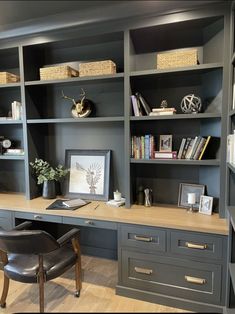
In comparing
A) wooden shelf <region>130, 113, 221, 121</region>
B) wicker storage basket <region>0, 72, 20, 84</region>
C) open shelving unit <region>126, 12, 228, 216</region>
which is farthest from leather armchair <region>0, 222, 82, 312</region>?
wicker storage basket <region>0, 72, 20, 84</region>

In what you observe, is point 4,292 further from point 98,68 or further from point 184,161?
point 98,68

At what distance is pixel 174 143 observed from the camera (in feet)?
7.94

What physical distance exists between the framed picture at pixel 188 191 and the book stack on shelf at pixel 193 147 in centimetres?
33

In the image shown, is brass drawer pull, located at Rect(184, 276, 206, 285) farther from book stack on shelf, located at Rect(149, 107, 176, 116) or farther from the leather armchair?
book stack on shelf, located at Rect(149, 107, 176, 116)

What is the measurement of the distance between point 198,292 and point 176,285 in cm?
17

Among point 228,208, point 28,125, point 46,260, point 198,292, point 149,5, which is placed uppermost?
point 149,5

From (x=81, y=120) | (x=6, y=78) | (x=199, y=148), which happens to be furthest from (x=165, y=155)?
(x=6, y=78)

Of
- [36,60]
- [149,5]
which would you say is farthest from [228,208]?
[36,60]

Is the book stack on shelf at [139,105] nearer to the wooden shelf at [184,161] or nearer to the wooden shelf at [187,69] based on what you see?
the wooden shelf at [187,69]

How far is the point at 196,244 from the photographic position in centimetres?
187

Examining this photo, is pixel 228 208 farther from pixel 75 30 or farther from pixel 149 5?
pixel 75 30

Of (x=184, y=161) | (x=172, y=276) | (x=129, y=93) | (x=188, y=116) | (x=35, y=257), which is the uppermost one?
(x=129, y=93)

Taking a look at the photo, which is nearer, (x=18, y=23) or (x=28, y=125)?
(x=18, y=23)

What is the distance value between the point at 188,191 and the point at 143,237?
27.0 inches
